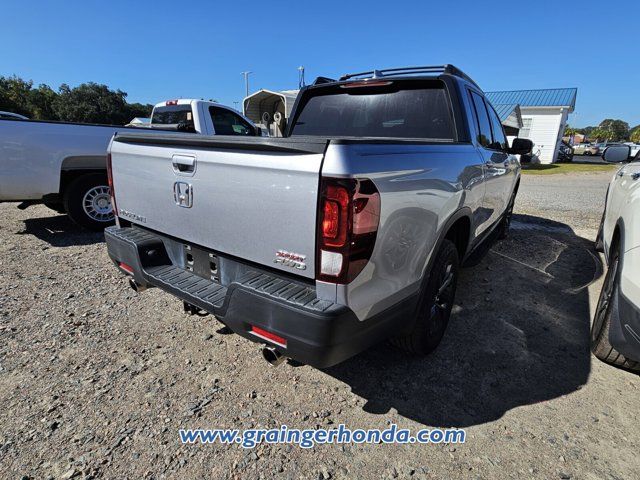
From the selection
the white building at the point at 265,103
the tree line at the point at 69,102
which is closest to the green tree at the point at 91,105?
the tree line at the point at 69,102

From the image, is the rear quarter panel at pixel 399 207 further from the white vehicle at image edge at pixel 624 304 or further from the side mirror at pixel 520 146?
the side mirror at pixel 520 146

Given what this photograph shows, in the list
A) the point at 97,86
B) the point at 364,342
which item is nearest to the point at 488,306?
the point at 364,342

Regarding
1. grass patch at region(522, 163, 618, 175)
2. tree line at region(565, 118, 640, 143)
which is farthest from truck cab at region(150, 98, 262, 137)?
tree line at region(565, 118, 640, 143)

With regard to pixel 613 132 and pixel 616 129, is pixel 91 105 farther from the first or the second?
pixel 616 129

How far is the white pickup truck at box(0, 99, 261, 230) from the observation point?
4832 millimetres

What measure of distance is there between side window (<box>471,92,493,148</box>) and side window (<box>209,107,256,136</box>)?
4.85 metres

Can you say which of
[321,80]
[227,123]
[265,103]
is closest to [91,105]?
[265,103]

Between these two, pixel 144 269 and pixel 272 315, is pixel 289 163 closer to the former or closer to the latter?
pixel 272 315

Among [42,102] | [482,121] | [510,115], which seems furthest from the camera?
[42,102]

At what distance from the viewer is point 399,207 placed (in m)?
1.86

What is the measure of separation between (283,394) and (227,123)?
20.5ft

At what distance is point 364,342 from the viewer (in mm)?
1896

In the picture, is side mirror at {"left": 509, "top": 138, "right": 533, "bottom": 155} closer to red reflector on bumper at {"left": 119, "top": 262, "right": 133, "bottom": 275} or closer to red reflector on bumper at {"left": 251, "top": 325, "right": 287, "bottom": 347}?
red reflector on bumper at {"left": 251, "top": 325, "right": 287, "bottom": 347}

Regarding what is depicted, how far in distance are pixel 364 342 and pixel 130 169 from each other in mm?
2047
